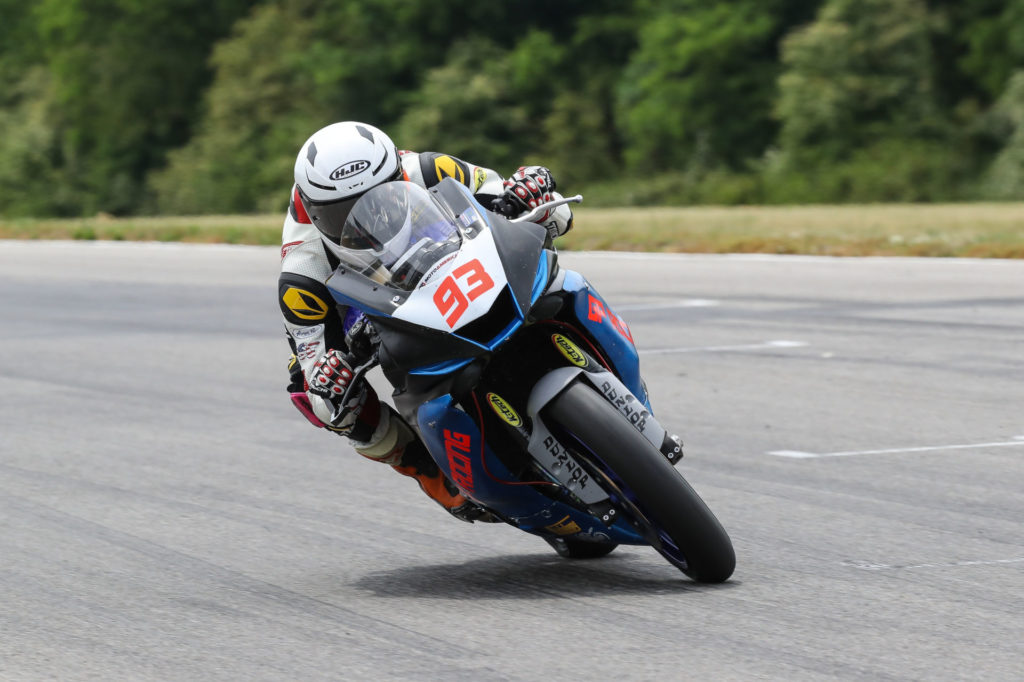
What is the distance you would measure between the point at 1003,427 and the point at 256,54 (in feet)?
174

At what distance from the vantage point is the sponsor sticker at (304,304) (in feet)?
18.2

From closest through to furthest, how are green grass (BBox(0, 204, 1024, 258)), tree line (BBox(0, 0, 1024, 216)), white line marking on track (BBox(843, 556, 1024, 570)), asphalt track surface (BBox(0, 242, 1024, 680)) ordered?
1. asphalt track surface (BBox(0, 242, 1024, 680))
2. white line marking on track (BBox(843, 556, 1024, 570))
3. green grass (BBox(0, 204, 1024, 258))
4. tree line (BBox(0, 0, 1024, 216))

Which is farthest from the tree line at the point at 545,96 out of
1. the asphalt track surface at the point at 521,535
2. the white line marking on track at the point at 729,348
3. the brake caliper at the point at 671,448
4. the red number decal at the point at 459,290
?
the red number decal at the point at 459,290

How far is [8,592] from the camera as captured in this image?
5566 millimetres

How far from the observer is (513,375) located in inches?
203

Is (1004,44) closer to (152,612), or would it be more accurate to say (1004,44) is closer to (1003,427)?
(1003,427)

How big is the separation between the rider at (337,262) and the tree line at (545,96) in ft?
112

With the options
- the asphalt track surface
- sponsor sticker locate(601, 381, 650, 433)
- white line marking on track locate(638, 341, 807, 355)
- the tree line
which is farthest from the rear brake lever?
the tree line

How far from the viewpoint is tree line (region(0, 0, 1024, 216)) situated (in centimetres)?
4259

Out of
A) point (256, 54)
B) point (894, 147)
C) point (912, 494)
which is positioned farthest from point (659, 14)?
point (912, 494)

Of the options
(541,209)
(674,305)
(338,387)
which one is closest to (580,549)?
(338,387)

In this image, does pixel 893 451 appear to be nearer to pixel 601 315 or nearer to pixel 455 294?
pixel 601 315

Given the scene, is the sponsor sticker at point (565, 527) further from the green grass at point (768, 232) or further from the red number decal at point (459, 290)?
the green grass at point (768, 232)

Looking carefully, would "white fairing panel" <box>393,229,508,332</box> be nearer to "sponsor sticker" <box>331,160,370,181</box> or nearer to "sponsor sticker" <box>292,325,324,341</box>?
"sponsor sticker" <box>331,160,370,181</box>
